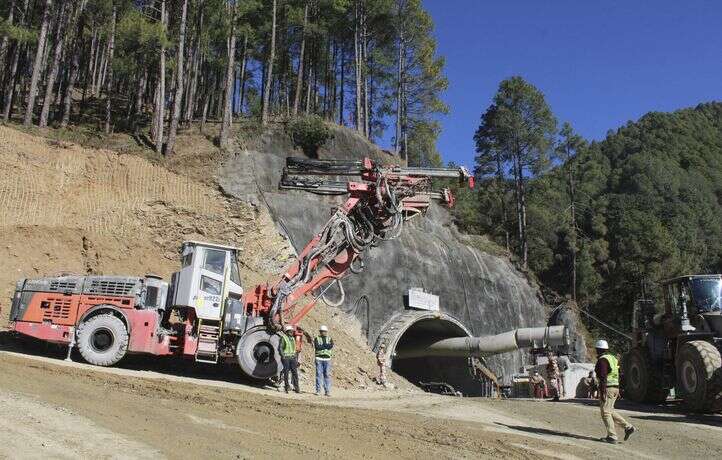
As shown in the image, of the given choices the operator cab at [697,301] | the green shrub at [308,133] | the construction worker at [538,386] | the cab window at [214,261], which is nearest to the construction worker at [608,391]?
the operator cab at [697,301]

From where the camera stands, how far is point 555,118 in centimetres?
4341

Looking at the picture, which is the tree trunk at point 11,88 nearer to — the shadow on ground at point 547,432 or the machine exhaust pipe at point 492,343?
the machine exhaust pipe at point 492,343

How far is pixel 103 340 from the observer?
13.1m

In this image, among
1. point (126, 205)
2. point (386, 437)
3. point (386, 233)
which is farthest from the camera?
point (126, 205)

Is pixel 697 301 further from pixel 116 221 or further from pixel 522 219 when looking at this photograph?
pixel 522 219

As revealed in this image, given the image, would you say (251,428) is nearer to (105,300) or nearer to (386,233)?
(105,300)

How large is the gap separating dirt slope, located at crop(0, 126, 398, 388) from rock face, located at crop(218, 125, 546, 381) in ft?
4.01

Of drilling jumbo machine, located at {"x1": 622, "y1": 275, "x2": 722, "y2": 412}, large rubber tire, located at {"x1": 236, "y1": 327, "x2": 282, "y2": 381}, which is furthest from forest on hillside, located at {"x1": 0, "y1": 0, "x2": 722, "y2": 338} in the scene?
drilling jumbo machine, located at {"x1": 622, "y1": 275, "x2": 722, "y2": 412}

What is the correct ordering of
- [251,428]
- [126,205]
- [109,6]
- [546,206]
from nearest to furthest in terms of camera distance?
1. [251,428]
2. [126,205]
3. [109,6]
4. [546,206]

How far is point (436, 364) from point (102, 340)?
2084cm

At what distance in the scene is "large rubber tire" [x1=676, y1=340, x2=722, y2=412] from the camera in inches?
486

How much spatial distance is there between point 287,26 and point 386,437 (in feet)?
104

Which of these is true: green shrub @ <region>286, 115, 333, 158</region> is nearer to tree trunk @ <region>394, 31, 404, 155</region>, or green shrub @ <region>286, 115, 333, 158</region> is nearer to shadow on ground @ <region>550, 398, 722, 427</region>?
tree trunk @ <region>394, 31, 404, 155</region>

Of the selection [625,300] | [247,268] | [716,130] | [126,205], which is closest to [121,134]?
[126,205]
